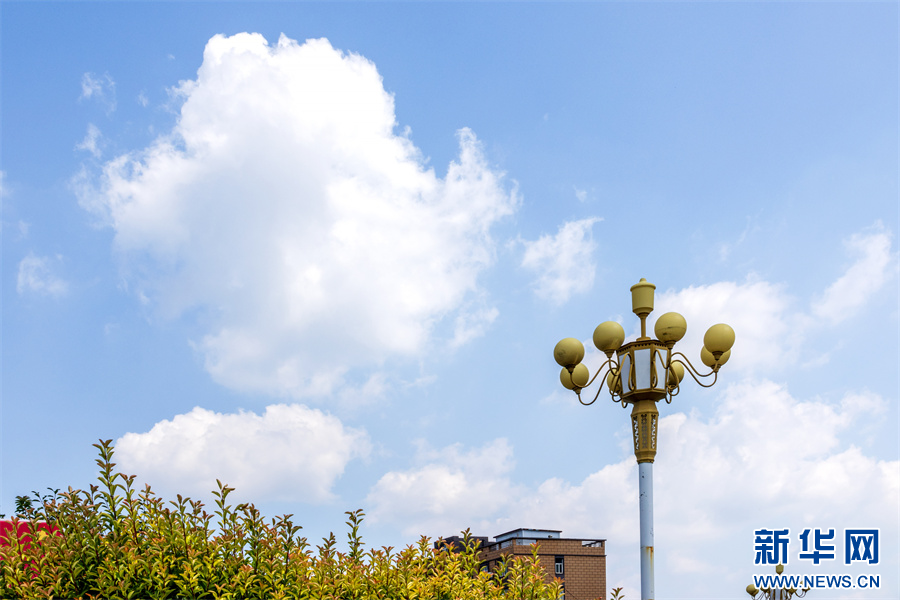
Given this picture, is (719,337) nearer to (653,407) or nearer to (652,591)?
(653,407)

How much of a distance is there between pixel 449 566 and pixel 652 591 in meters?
2.50

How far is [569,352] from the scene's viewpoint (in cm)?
839

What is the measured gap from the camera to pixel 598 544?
4784 centimetres

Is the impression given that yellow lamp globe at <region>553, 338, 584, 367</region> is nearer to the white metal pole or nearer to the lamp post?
the lamp post

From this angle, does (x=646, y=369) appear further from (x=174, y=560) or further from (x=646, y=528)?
(x=174, y=560)

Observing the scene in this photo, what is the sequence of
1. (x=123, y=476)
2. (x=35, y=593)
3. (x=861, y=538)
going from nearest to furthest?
(x=35, y=593), (x=123, y=476), (x=861, y=538)

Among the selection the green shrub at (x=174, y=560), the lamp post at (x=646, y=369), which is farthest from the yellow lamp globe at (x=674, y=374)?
the green shrub at (x=174, y=560)

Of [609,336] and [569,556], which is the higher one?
[609,336]

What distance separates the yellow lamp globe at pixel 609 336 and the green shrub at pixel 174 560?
10.3 ft

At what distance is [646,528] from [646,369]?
148 centimetres

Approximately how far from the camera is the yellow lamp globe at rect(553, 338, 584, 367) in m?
8.39

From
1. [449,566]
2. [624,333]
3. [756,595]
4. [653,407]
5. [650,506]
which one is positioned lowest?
[756,595]

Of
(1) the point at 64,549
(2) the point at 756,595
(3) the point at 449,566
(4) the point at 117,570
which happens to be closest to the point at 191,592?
(4) the point at 117,570

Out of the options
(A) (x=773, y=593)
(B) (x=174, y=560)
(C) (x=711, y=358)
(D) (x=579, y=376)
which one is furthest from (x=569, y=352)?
(A) (x=773, y=593)
